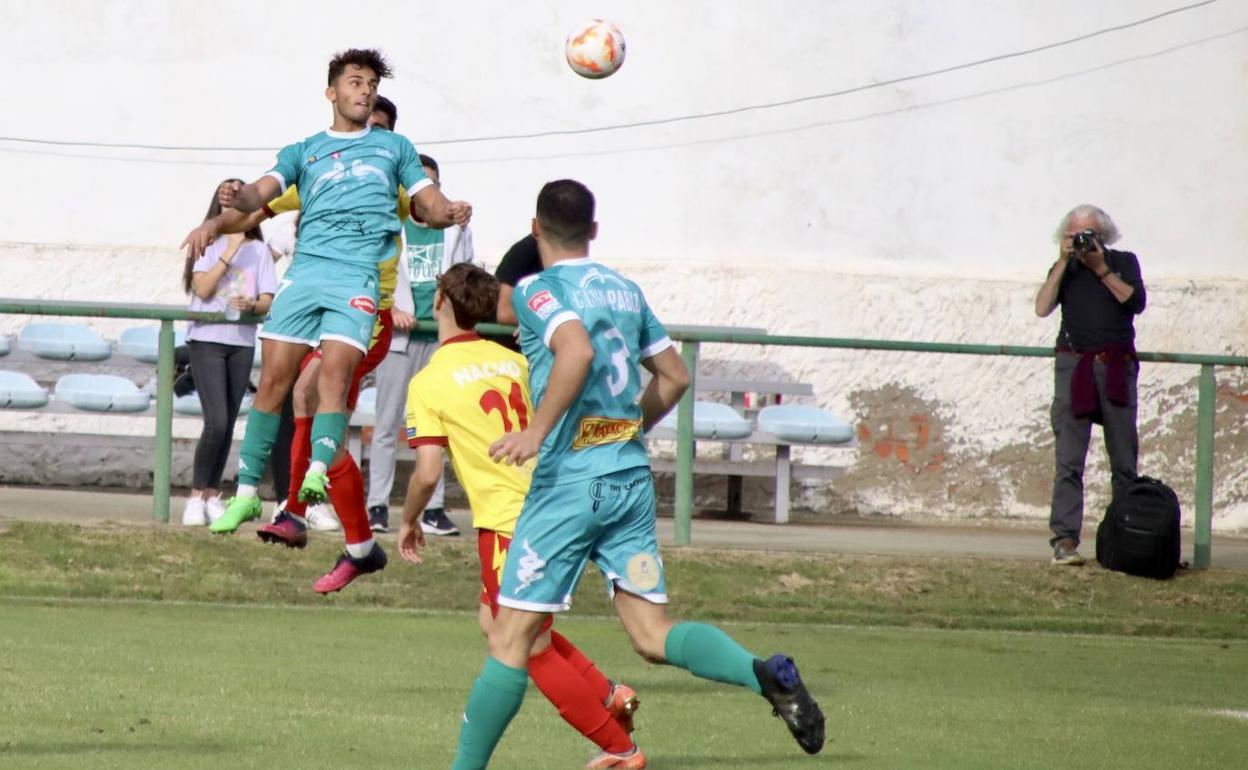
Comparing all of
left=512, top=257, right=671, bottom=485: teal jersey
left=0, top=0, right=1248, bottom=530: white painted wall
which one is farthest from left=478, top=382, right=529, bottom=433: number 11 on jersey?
left=0, top=0, right=1248, bottom=530: white painted wall

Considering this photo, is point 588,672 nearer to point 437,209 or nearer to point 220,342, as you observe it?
point 437,209

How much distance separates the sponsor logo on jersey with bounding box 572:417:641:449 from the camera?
553 centimetres

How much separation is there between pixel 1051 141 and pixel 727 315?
329 cm

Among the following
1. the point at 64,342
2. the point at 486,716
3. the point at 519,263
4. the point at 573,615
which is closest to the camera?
the point at 486,716

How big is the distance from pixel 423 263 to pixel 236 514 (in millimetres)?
3245

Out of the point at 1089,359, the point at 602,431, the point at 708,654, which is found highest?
the point at 1089,359

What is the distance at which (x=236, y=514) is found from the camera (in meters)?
8.33

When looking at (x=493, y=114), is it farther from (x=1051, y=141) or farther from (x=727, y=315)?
(x=1051, y=141)

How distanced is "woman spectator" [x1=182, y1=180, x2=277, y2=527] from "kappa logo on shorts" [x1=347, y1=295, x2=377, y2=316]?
295cm

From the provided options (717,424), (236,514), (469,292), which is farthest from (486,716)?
(717,424)

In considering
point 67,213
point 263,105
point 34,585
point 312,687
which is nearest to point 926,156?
point 263,105

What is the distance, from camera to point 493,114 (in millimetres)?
16781

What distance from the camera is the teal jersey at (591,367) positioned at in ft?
18.0

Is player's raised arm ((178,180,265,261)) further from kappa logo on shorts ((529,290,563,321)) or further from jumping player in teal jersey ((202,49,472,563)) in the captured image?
kappa logo on shorts ((529,290,563,321))
